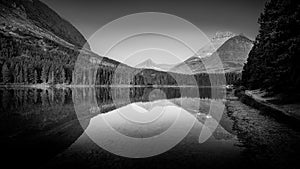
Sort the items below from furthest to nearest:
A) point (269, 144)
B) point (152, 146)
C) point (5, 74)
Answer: point (5, 74) < point (152, 146) < point (269, 144)

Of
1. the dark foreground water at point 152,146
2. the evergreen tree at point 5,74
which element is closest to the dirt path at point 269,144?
the dark foreground water at point 152,146

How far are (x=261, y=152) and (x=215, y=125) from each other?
10.3 metres

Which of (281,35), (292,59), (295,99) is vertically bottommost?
(295,99)

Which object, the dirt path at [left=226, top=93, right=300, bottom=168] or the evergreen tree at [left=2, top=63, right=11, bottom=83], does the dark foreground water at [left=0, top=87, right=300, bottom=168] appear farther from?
the evergreen tree at [left=2, top=63, right=11, bottom=83]

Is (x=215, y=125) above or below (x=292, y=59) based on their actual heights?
below

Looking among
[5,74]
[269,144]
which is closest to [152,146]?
[269,144]

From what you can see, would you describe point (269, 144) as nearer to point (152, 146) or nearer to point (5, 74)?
point (152, 146)

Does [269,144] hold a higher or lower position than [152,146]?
higher

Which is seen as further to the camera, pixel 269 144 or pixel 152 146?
pixel 152 146

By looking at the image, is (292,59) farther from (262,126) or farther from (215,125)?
(215,125)

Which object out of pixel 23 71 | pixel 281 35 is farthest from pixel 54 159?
pixel 23 71

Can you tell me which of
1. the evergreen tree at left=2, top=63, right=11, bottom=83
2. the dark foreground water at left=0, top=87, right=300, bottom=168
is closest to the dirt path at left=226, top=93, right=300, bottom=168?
the dark foreground water at left=0, top=87, right=300, bottom=168

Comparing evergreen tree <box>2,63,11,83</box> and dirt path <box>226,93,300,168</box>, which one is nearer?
dirt path <box>226,93,300,168</box>

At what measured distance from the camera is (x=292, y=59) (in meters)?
27.3
